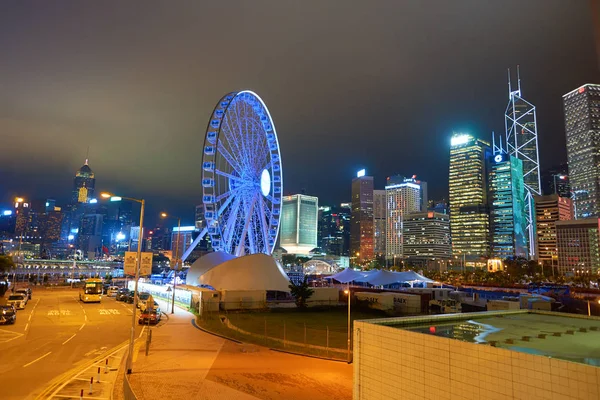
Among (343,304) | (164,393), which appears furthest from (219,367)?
(343,304)

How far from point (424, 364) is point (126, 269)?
1535 cm

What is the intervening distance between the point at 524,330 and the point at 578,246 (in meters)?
210

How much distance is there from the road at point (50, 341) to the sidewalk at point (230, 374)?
327 cm

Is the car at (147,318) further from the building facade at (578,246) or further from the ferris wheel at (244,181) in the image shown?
A: the building facade at (578,246)

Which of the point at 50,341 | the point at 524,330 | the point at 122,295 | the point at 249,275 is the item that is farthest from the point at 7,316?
the point at 524,330

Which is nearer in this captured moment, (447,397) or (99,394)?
(447,397)

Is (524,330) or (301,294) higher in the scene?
(524,330)

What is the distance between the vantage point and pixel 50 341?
84.1ft

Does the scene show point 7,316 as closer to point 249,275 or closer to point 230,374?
point 230,374

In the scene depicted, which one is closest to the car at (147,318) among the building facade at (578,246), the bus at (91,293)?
the bus at (91,293)

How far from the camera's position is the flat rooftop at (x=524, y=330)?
10.1 metres

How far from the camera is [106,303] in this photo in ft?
163

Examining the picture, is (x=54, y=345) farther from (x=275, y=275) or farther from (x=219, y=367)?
(x=275, y=275)

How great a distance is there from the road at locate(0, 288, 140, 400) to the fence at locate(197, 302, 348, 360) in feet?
23.8
